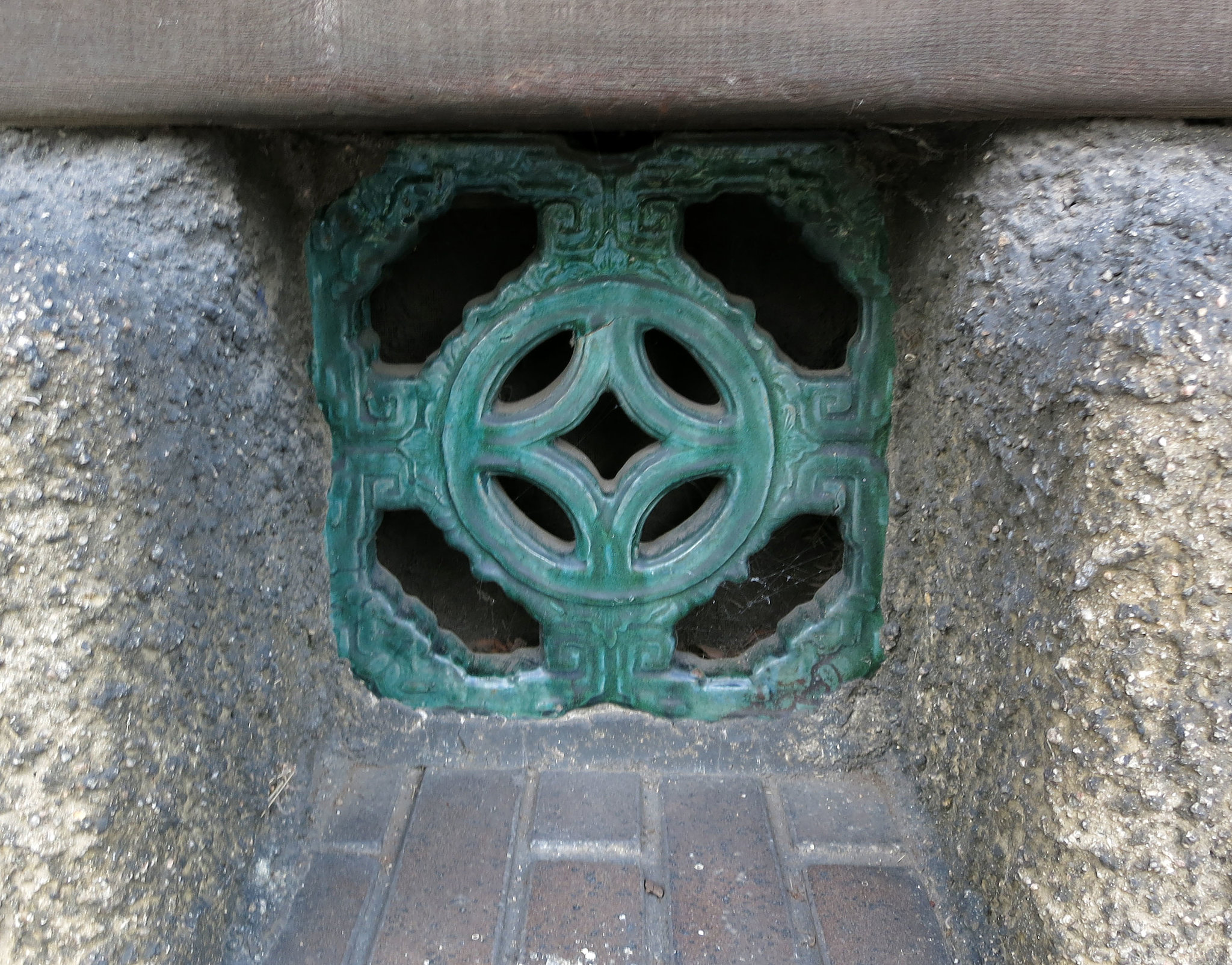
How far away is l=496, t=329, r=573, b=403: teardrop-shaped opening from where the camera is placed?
119 centimetres

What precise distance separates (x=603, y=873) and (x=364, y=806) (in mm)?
271

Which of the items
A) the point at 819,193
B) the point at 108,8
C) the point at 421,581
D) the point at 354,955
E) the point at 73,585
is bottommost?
the point at 354,955

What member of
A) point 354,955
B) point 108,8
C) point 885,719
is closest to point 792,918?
point 885,719

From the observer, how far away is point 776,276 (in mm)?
1190

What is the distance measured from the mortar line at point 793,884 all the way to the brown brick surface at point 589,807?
143mm

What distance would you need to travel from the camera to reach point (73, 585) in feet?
2.12

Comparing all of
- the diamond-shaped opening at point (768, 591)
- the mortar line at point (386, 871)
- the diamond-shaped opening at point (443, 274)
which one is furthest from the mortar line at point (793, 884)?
the diamond-shaped opening at point (443, 274)

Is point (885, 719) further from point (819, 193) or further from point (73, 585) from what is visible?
point (73, 585)

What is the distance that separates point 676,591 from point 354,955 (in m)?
0.50

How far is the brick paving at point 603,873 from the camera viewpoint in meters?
0.78

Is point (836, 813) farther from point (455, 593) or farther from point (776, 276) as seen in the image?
point (776, 276)

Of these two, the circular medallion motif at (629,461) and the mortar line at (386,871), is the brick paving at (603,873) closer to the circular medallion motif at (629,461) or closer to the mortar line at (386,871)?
the mortar line at (386,871)

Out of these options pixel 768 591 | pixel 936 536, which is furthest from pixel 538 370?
pixel 936 536

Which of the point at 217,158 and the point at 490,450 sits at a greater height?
the point at 217,158
